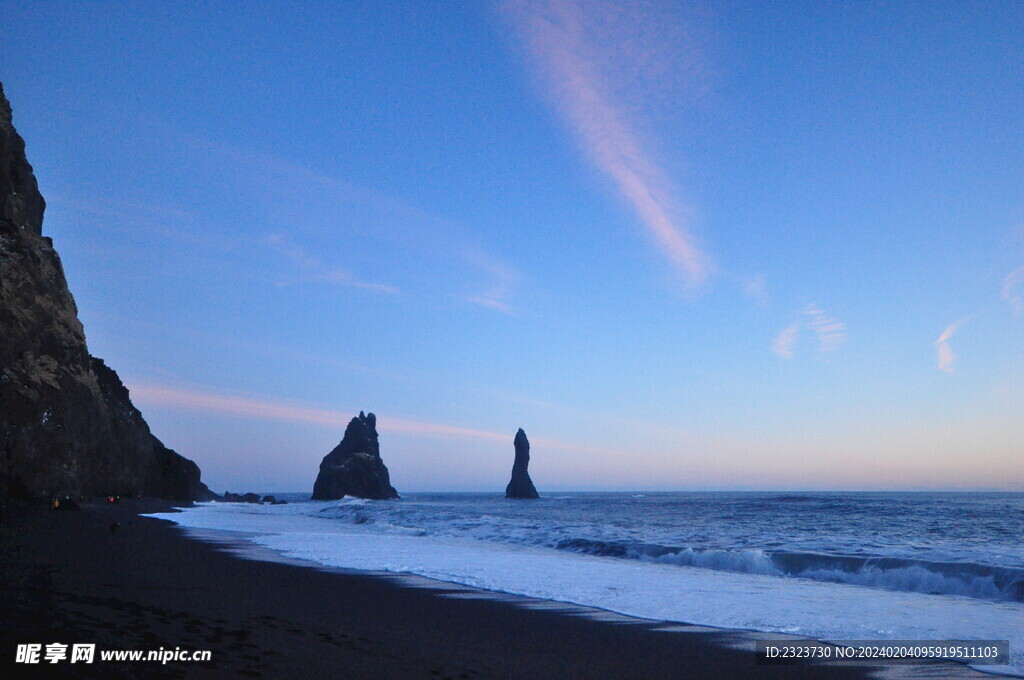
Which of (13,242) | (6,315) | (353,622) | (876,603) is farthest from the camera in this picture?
(13,242)

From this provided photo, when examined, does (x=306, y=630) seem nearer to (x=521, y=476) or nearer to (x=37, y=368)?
(x=37, y=368)

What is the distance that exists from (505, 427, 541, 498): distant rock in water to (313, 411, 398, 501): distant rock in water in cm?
2623

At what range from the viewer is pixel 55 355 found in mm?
33562

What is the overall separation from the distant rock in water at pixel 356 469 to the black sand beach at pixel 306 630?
356 ft

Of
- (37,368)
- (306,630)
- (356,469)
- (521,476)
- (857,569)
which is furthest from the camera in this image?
(521,476)

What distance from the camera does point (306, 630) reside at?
27.3 feet

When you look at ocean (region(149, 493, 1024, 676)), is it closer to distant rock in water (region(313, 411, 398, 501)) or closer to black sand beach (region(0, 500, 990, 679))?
black sand beach (region(0, 500, 990, 679))

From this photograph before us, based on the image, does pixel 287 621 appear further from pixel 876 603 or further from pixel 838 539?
pixel 838 539

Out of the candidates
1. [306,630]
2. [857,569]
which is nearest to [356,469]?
[857,569]

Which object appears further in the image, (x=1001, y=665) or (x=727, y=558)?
(x=727, y=558)

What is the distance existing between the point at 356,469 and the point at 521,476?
34875 millimetres

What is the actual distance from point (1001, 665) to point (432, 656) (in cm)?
798

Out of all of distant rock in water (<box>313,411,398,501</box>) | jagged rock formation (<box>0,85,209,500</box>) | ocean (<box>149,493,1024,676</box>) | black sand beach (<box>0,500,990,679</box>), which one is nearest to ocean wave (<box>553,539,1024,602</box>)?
ocean (<box>149,493,1024,676</box>)

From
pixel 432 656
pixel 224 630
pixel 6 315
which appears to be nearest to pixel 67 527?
pixel 6 315
